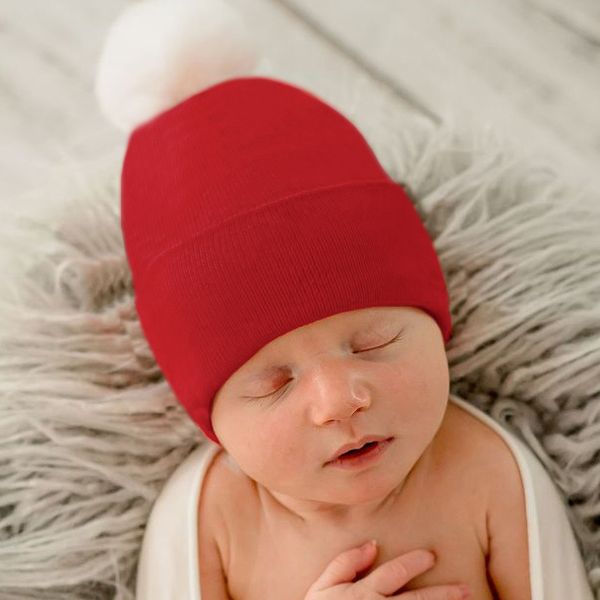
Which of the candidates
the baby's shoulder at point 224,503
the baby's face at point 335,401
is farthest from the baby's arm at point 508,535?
the baby's shoulder at point 224,503

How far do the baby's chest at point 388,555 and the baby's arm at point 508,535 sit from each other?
1 centimetres

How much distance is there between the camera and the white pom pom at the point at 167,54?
0.86 meters

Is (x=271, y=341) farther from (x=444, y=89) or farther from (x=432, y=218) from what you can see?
(x=444, y=89)

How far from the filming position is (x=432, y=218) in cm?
96

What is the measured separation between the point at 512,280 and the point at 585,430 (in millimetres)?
165

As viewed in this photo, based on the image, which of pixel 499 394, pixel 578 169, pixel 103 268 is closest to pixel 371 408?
pixel 499 394

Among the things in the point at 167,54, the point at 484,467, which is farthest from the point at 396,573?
the point at 167,54

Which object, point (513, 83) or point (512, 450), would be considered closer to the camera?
point (512, 450)

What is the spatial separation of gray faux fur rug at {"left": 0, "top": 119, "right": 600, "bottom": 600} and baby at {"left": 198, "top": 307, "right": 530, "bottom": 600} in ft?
0.23

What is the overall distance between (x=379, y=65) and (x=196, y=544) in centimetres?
75

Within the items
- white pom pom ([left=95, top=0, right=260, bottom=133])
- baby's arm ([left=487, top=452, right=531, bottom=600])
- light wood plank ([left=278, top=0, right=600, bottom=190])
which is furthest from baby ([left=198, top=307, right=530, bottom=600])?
light wood plank ([left=278, top=0, right=600, bottom=190])

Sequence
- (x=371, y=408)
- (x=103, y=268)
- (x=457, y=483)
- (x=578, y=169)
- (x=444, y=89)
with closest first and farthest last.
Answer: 1. (x=371, y=408)
2. (x=457, y=483)
3. (x=103, y=268)
4. (x=578, y=169)
5. (x=444, y=89)

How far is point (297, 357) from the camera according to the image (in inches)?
29.2

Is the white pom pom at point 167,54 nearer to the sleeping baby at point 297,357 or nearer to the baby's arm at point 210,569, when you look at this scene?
the sleeping baby at point 297,357
